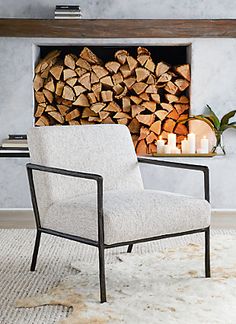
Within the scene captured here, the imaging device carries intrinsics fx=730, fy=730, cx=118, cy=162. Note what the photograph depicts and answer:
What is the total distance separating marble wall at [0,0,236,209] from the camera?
207 inches

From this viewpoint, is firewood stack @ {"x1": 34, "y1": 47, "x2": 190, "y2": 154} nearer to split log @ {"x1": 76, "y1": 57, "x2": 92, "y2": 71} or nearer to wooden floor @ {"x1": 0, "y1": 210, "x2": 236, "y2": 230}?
split log @ {"x1": 76, "y1": 57, "x2": 92, "y2": 71}

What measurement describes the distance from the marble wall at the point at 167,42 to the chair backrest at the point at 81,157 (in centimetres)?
151

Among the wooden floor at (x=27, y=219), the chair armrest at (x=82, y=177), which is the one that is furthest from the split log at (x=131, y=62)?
the chair armrest at (x=82, y=177)

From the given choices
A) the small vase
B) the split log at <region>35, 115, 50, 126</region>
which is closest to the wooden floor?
the small vase

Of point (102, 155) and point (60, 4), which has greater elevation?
point (60, 4)

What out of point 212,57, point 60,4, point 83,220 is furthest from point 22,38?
point 83,220

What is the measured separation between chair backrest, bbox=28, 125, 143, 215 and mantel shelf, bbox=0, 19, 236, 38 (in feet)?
4.89

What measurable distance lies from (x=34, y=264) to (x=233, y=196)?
2042 mm

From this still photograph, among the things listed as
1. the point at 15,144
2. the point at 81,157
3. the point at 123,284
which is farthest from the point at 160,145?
the point at 123,284

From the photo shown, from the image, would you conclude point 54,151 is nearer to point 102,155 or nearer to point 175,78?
point 102,155

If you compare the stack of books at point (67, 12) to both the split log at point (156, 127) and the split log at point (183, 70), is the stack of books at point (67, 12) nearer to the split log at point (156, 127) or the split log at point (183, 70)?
the split log at point (183, 70)

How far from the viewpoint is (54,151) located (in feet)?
11.8

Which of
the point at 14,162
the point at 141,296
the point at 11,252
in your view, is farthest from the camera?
the point at 14,162

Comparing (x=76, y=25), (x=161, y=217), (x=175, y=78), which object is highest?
(x=76, y=25)
